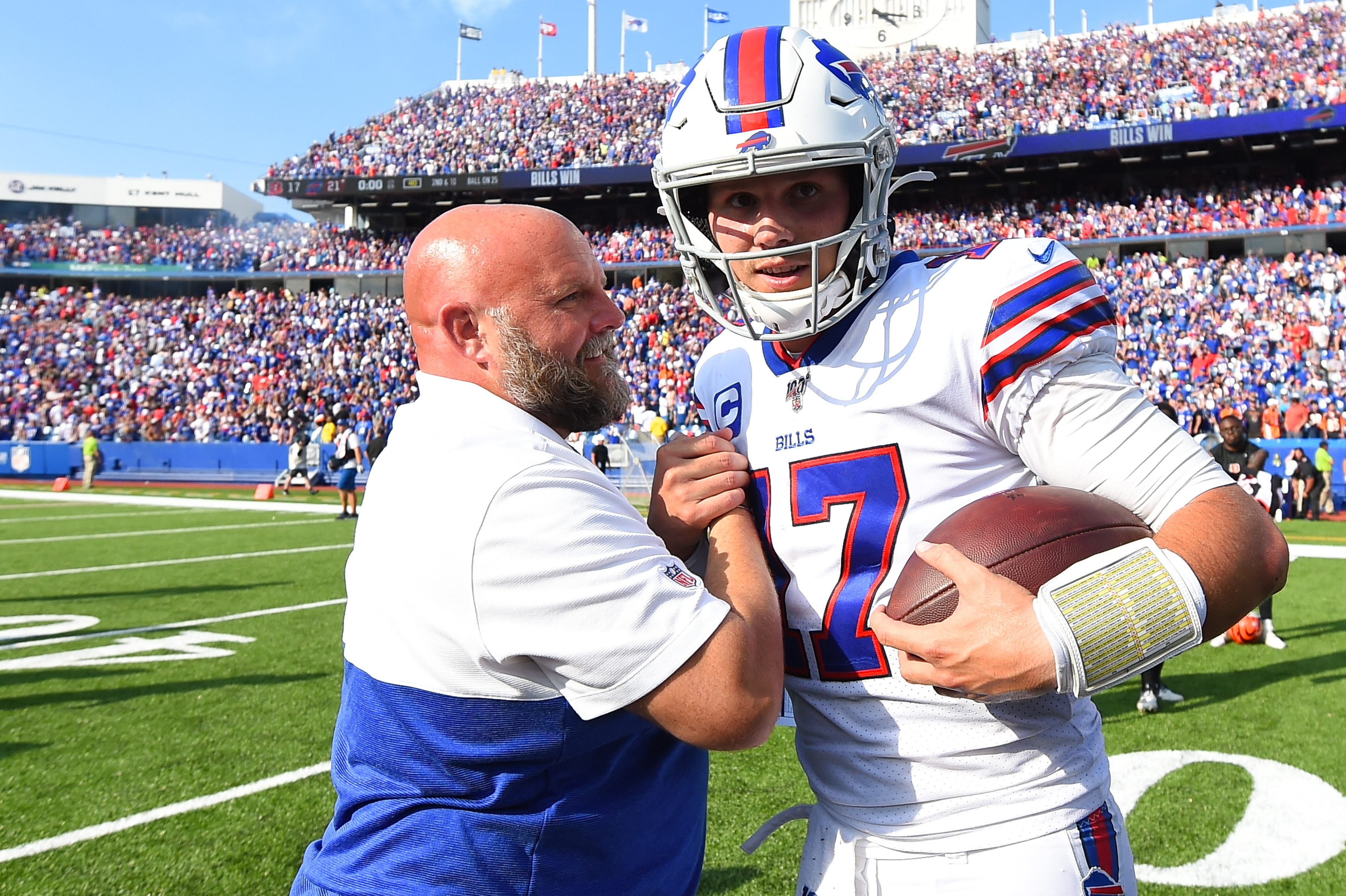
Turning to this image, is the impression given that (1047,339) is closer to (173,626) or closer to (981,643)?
(981,643)

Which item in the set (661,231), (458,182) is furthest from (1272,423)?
(458,182)

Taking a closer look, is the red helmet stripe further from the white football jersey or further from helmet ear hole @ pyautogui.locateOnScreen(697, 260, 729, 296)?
the white football jersey

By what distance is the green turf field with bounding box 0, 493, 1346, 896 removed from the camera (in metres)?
3.50

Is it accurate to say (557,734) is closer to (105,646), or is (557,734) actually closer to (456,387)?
(456,387)

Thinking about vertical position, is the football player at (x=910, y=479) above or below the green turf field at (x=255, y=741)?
above

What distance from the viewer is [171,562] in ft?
34.8

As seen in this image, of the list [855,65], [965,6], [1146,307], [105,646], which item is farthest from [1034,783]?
[965,6]

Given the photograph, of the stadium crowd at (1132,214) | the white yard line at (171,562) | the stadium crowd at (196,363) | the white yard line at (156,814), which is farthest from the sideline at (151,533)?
the stadium crowd at (1132,214)

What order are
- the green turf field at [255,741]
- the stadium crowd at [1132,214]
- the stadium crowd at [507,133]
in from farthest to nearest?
the stadium crowd at [507,133]
the stadium crowd at [1132,214]
the green turf field at [255,741]

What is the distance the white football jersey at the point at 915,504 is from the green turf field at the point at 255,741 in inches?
78.5

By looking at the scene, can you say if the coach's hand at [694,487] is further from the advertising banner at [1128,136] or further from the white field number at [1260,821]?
the advertising banner at [1128,136]

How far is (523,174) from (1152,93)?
714 inches

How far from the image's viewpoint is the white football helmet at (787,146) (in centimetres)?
170

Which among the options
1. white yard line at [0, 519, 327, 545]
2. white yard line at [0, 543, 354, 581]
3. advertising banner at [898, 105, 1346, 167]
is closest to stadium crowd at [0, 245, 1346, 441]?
advertising banner at [898, 105, 1346, 167]
